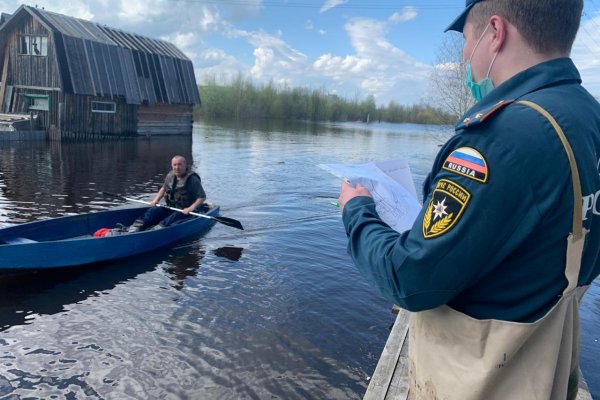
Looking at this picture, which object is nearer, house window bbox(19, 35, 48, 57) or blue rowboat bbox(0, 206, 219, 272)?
blue rowboat bbox(0, 206, 219, 272)

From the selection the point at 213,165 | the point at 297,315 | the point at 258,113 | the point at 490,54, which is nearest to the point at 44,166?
the point at 213,165

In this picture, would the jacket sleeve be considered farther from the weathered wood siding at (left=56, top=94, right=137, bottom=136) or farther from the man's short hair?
the weathered wood siding at (left=56, top=94, right=137, bottom=136)

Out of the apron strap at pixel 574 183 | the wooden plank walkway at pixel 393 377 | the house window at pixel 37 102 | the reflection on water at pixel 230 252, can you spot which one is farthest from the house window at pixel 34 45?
the apron strap at pixel 574 183

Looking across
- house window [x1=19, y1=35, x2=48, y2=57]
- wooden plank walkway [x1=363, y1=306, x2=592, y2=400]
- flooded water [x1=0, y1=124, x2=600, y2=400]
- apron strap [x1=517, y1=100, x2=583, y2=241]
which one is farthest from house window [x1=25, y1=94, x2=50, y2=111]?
apron strap [x1=517, y1=100, x2=583, y2=241]

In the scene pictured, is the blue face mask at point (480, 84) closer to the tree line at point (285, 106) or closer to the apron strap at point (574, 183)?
the apron strap at point (574, 183)

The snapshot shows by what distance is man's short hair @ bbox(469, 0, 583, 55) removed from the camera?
130cm

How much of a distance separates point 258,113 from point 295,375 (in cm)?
7247

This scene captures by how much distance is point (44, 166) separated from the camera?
17828mm

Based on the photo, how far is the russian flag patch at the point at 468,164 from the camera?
46.8 inches

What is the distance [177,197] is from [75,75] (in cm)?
1867

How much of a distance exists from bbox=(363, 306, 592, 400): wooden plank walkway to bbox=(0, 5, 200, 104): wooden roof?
2525 centimetres

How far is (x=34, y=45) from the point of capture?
24797mm

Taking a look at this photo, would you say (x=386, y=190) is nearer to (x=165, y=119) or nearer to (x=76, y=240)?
(x=76, y=240)

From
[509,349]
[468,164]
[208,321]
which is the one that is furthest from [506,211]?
[208,321]
